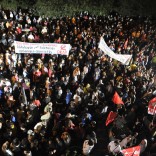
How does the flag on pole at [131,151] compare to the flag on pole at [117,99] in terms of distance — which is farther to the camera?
the flag on pole at [117,99]

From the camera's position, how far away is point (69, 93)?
13914 millimetres

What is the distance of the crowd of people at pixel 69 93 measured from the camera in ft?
38.7

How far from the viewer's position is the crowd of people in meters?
11.8

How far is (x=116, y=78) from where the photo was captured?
639 inches

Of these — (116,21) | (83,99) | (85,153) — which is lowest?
(85,153)

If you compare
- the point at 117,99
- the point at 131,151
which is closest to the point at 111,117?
the point at 117,99

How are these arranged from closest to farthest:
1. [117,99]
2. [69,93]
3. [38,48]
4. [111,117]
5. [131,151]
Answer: [131,151] < [111,117] < [117,99] < [69,93] < [38,48]

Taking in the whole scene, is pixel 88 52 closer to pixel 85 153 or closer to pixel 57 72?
pixel 57 72

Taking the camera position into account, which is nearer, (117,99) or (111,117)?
(111,117)

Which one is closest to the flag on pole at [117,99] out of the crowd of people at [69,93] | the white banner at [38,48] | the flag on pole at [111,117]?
the crowd of people at [69,93]

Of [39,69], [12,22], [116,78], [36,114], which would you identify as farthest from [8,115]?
[12,22]

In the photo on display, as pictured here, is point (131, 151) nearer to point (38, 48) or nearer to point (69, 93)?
point (69, 93)

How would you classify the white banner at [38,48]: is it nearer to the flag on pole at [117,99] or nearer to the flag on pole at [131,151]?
the flag on pole at [117,99]

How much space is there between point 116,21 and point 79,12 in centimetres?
302
